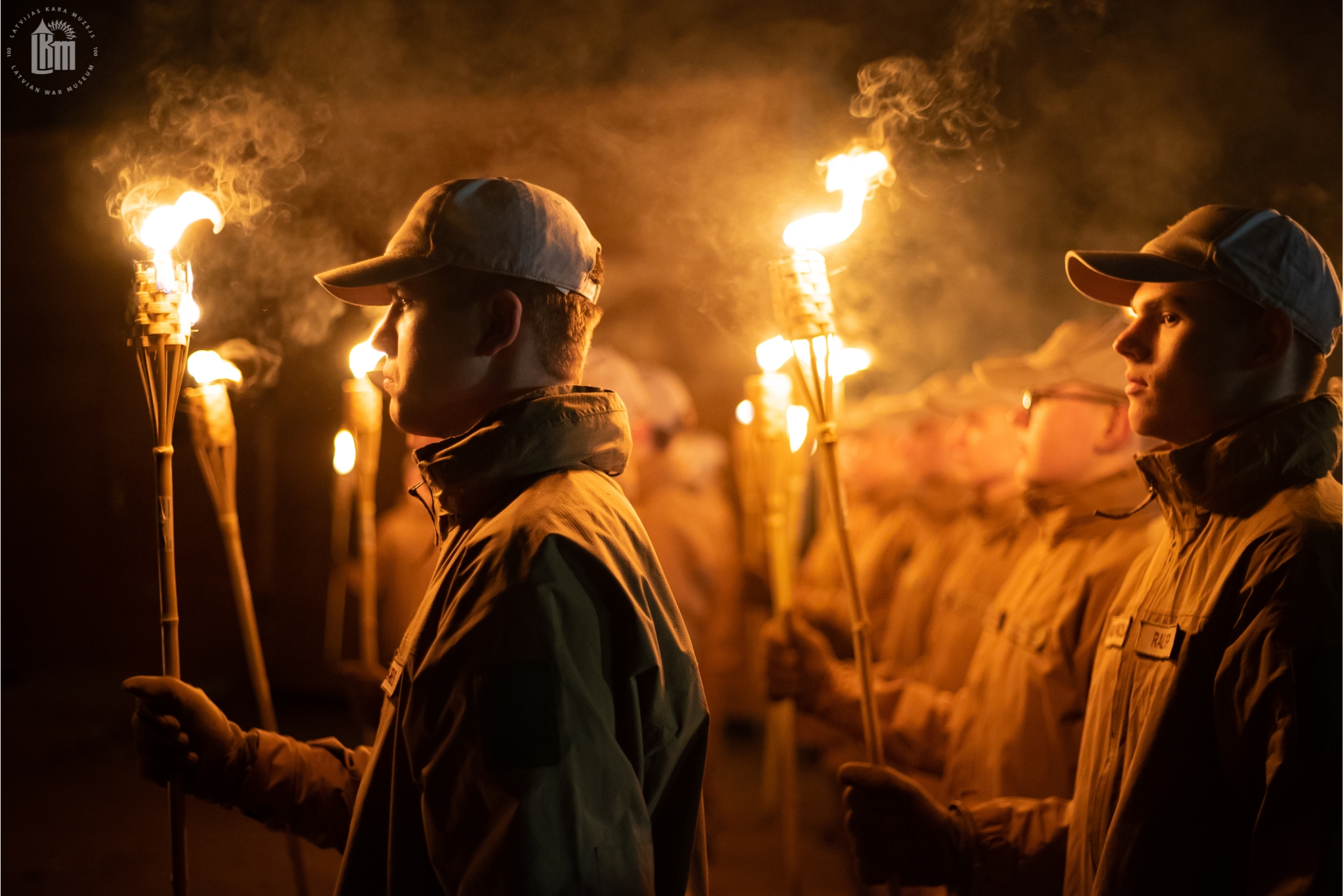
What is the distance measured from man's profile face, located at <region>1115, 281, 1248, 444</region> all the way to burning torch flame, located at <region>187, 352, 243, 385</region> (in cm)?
252

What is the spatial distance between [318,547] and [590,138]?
5.16 metres

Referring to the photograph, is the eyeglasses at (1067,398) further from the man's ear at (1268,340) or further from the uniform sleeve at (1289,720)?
the uniform sleeve at (1289,720)

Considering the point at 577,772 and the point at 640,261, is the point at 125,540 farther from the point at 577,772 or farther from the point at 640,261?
the point at 640,261

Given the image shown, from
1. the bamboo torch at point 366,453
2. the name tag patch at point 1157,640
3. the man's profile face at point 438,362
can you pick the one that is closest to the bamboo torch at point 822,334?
the name tag patch at point 1157,640

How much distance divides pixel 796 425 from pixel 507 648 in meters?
3.78

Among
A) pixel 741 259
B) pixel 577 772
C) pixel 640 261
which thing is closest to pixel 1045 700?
pixel 577 772

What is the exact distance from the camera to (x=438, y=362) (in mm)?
1742

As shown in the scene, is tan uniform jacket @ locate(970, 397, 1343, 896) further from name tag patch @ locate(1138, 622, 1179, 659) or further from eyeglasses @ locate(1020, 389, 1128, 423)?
eyeglasses @ locate(1020, 389, 1128, 423)

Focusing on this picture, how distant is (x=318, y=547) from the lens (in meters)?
8.53

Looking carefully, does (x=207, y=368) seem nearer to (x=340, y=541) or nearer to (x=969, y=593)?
(x=340, y=541)

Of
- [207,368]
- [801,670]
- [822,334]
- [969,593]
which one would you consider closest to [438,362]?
[822,334]

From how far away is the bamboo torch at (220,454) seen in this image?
8.85ft

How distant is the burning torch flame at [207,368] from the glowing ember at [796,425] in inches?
99.5

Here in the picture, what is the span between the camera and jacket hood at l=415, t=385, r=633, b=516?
162 cm
